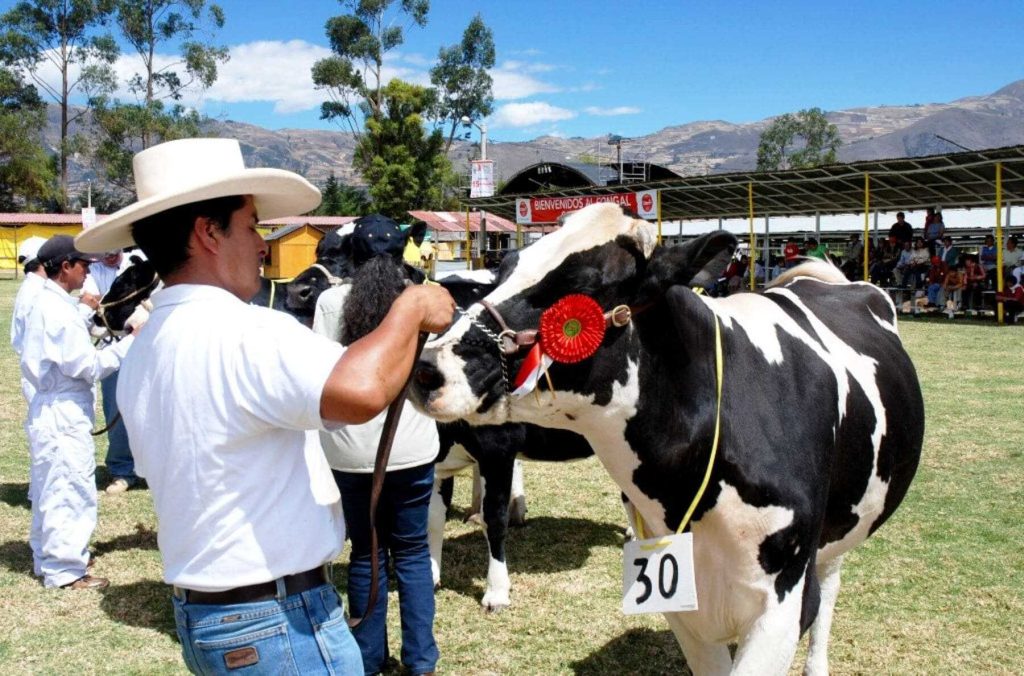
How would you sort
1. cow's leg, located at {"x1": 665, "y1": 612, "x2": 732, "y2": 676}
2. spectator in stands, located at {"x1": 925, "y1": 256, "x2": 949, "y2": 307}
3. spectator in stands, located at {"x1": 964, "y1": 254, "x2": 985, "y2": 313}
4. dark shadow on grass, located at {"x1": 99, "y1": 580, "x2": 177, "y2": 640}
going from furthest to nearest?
spectator in stands, located at {"x1": 925, "y1": 256, "x2": 949, "y2": 307}
spectator in stands, located at {"x1": 964, "y1": 254, "x2": 985, "y2": 313}
dark shadow on grass, located at {"x1": 99, "y1": 580, "x2": 177, "y2": 640}
cow's leg, located at {"x1": 665, "y1": 612, "x2": 732, "y2": 676}

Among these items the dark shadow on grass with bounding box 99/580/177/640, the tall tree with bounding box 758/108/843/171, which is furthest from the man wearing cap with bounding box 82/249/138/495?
the tall tree with bounding box 758/108/843/171

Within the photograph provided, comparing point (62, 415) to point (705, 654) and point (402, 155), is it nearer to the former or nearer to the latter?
point (705, 654)

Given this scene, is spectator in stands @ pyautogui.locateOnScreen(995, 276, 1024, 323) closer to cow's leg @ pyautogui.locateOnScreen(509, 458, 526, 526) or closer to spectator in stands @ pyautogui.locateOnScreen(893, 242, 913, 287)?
spectator in stands @ pyautogui.locateOnScreen(893, 242, 913, 287)

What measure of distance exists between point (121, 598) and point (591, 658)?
2.82 meters

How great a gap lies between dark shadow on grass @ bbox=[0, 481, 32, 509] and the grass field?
28mm

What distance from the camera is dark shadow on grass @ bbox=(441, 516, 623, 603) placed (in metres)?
5.48

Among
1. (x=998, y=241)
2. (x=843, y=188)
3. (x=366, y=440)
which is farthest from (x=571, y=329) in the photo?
(x=843, y=188)

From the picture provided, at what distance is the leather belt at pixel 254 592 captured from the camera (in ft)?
6.51

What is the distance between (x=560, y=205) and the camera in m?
24.8

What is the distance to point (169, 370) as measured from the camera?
1948 mm

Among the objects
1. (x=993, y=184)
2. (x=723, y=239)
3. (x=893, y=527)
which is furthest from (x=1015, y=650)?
(x=993, y=184)

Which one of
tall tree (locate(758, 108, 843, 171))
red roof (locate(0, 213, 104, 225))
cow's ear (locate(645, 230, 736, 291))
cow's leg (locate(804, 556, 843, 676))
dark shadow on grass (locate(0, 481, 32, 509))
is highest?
tall tree (locate(758, 108, 843, 171))

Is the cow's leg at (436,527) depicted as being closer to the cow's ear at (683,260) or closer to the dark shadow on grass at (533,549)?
the dark shadow on grass at (533,549)

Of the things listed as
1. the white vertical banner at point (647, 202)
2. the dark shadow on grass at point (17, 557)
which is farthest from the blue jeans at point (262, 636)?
the white vertical banner at point (647, 202)
